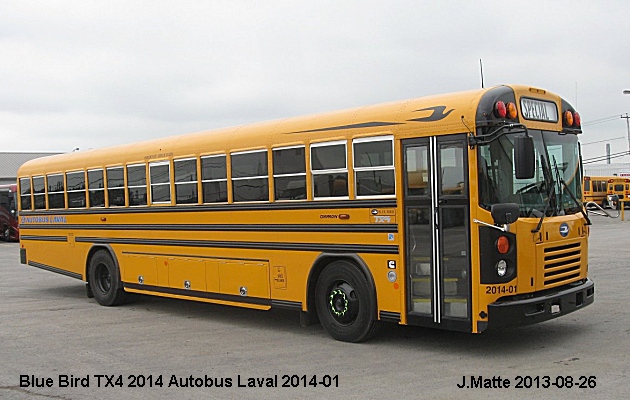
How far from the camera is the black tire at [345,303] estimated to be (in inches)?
339

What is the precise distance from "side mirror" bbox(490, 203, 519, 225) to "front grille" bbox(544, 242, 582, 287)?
0.69 m

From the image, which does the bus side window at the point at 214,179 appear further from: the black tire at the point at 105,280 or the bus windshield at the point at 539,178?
the bus windshield at the point at 539,178

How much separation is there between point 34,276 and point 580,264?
46.4ft

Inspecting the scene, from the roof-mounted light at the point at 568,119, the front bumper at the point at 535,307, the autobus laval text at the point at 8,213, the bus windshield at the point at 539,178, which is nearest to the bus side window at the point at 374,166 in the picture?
the bus windshield at the point at 539,178

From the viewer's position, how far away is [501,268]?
762 cm

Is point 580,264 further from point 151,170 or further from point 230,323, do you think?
point 151,170

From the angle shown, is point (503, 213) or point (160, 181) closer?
point (503, 213)

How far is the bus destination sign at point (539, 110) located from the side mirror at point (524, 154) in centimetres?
73

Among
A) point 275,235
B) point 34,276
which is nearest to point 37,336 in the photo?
point 275,235

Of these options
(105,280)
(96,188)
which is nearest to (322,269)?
(105,280)

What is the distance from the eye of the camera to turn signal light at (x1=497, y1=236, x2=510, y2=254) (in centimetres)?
758

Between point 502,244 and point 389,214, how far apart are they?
134 cm

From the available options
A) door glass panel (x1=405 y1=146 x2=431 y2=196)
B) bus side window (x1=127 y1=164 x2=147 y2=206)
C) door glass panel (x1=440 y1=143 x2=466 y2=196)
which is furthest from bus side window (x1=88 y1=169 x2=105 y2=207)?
door glass panel (x1=440 y1=143 x2=466 y2=196)

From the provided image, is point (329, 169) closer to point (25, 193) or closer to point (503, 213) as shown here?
point (503, 213)
